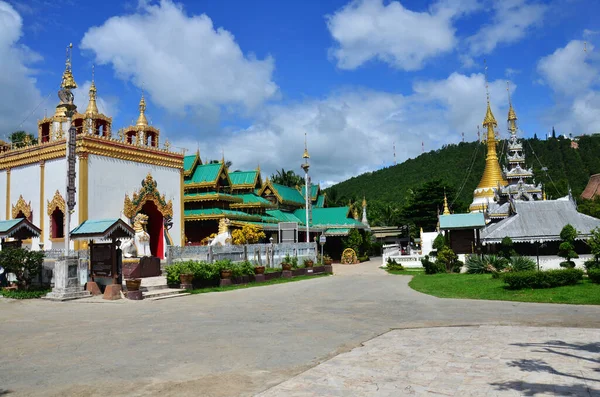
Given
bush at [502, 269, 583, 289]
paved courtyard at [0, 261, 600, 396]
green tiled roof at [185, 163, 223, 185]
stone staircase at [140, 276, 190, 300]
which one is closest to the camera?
paved courtyard at [0, 261, 600, 396]

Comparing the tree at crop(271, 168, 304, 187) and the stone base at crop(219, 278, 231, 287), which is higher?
the tree at crop(271, 168, 304, 187)

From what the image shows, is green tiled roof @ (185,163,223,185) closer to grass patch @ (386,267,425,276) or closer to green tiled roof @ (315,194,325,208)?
grass patch @ (386,267,425,276)

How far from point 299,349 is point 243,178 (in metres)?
34.8

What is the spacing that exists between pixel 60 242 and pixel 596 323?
2485 cm

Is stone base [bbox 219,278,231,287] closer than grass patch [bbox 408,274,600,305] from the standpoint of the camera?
No

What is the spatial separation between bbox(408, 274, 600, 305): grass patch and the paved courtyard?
3.24 ft

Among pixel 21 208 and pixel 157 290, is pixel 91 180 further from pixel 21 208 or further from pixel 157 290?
pixel 157 290

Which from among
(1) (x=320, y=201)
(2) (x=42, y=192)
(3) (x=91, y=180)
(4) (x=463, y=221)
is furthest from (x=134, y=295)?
(1) (x=320, y=201)

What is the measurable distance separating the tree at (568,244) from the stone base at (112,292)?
66.3 ft

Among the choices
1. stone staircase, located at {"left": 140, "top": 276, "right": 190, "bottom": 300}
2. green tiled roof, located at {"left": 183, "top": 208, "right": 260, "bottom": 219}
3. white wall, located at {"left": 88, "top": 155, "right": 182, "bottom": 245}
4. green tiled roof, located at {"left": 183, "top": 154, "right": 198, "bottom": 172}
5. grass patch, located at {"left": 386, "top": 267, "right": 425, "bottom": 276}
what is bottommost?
grass patch, located at {"left": 386, "top": 267, "right": 425, "bottom": 276}

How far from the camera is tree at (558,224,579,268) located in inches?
960

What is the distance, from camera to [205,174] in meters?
37.9

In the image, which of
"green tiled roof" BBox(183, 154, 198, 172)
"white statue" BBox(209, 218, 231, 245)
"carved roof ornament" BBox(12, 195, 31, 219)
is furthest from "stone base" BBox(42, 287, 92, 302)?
"green tiled roof" BBox(183, 154, 198, 172)

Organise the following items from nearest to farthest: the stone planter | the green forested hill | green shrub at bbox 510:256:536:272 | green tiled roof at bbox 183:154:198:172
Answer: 1. the stone planter
2. green shrub at bbox 510:256:536:272
3. green tiled roof at bbox 183:154:198:172
4. the green forested hill
